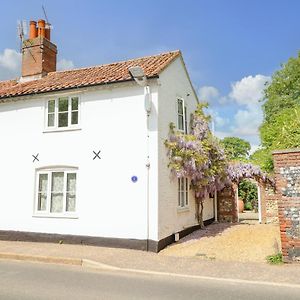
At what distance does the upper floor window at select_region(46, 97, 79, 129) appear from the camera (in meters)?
13.6

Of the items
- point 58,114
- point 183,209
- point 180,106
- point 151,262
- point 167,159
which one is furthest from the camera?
point 180,106

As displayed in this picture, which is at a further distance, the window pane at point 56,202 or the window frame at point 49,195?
the window pane at point 56,202

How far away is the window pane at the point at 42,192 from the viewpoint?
13564 millimetres

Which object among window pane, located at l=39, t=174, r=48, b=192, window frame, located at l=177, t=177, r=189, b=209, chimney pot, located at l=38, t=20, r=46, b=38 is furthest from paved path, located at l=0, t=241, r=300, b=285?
chimney pot, located at l=38, t=20, r=46, b=38

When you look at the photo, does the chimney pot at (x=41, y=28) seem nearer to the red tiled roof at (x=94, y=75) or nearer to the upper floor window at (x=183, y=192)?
the red tiled roof at (x=94, y=75)

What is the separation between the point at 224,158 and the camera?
1639cm

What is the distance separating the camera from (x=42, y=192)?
13.6 meters

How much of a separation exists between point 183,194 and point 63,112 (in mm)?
5961

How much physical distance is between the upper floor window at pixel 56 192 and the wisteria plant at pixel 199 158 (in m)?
3.90

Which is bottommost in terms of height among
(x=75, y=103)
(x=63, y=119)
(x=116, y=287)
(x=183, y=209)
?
(x=116, y=287)

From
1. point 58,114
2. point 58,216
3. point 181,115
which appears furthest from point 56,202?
point 181,115

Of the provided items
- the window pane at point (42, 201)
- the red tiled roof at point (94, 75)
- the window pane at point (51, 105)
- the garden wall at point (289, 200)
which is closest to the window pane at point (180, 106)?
the red tiled roof at point (94, 75)

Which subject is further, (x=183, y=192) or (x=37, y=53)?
(x=37, y=53)

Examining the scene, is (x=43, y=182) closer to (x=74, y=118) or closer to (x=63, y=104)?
(x=74, y=118)
